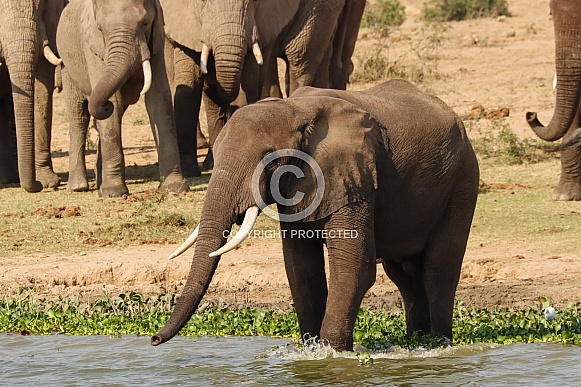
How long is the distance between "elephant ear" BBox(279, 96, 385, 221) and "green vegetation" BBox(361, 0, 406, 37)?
53.5 ft

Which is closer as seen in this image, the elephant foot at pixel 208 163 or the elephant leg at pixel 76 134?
the elephant leg at pixel 76 134

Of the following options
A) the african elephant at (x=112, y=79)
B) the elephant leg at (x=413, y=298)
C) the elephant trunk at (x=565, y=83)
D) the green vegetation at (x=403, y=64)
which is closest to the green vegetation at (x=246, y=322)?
the elephant leg at (x=413, y=298)

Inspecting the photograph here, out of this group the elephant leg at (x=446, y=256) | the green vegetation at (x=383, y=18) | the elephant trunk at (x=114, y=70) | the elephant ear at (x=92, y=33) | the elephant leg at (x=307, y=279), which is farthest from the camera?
the green vegetation at (x=383, y=18)

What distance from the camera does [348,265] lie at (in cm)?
608

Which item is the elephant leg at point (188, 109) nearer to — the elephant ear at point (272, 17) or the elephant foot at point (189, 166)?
the elephant foot at point (189, 166)

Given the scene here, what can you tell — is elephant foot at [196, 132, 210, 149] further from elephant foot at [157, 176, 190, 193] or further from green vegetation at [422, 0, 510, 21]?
green vegetation at [422, 0, 510, 21]

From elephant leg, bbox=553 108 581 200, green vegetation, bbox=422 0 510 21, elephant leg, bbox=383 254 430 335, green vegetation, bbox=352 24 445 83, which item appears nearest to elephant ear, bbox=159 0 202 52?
elephant leg, bbox=553 108 581 200

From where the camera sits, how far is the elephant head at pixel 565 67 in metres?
9.73

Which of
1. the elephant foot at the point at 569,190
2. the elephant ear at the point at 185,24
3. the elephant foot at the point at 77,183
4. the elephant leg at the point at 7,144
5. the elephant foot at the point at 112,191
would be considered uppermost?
the elephant ear at the point at 185,24

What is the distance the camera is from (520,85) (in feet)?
55.9

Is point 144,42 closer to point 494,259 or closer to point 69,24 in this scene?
point 69,24

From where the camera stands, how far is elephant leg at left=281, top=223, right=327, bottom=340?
6.30 m

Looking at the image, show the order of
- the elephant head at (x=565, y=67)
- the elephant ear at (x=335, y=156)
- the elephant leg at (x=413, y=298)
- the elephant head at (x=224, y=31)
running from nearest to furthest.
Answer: the elephant ear at (x=335, y=156), the elephant leg at (x=413, y=298), the elephant head at (x=565, y=67), the elephant head at (x=224, y=31)

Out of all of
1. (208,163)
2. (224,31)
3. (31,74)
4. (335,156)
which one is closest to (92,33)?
(31,74)
